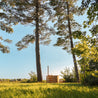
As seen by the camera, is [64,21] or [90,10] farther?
[64,21]

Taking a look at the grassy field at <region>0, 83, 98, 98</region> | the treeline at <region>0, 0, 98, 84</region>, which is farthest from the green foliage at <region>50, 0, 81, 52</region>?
the grassy field at <region>0, 83, 98, 98</region>

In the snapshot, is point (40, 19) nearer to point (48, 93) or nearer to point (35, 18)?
point (35, 18)

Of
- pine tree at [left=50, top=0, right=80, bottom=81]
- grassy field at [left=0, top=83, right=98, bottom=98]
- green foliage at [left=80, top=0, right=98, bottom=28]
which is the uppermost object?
pine tree at [left=50, top=0, right=80, bottom=81]

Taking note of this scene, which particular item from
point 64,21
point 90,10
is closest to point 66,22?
point 64,21

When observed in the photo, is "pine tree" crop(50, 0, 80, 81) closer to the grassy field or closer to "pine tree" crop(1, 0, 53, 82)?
"pine tree" crop(1, 0, 53, 82)

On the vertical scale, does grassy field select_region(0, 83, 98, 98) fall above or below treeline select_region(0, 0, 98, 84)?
below

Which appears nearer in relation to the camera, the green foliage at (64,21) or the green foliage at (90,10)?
the green foliage at (90,10)

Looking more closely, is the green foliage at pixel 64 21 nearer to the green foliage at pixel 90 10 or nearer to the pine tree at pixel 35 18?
the pine tree at pixel 35 18

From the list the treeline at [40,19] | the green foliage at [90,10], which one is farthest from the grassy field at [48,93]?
the treeline at [40,19]

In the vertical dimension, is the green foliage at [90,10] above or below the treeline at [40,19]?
below

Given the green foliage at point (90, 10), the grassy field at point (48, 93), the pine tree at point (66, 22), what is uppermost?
the pine tree at point (66, 22)

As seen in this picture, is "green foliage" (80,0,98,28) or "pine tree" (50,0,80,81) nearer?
"green foliage" (80,0,98,28)

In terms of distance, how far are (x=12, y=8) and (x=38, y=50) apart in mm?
5517

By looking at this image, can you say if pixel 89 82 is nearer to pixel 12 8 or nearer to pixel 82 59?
pixel 82 59
